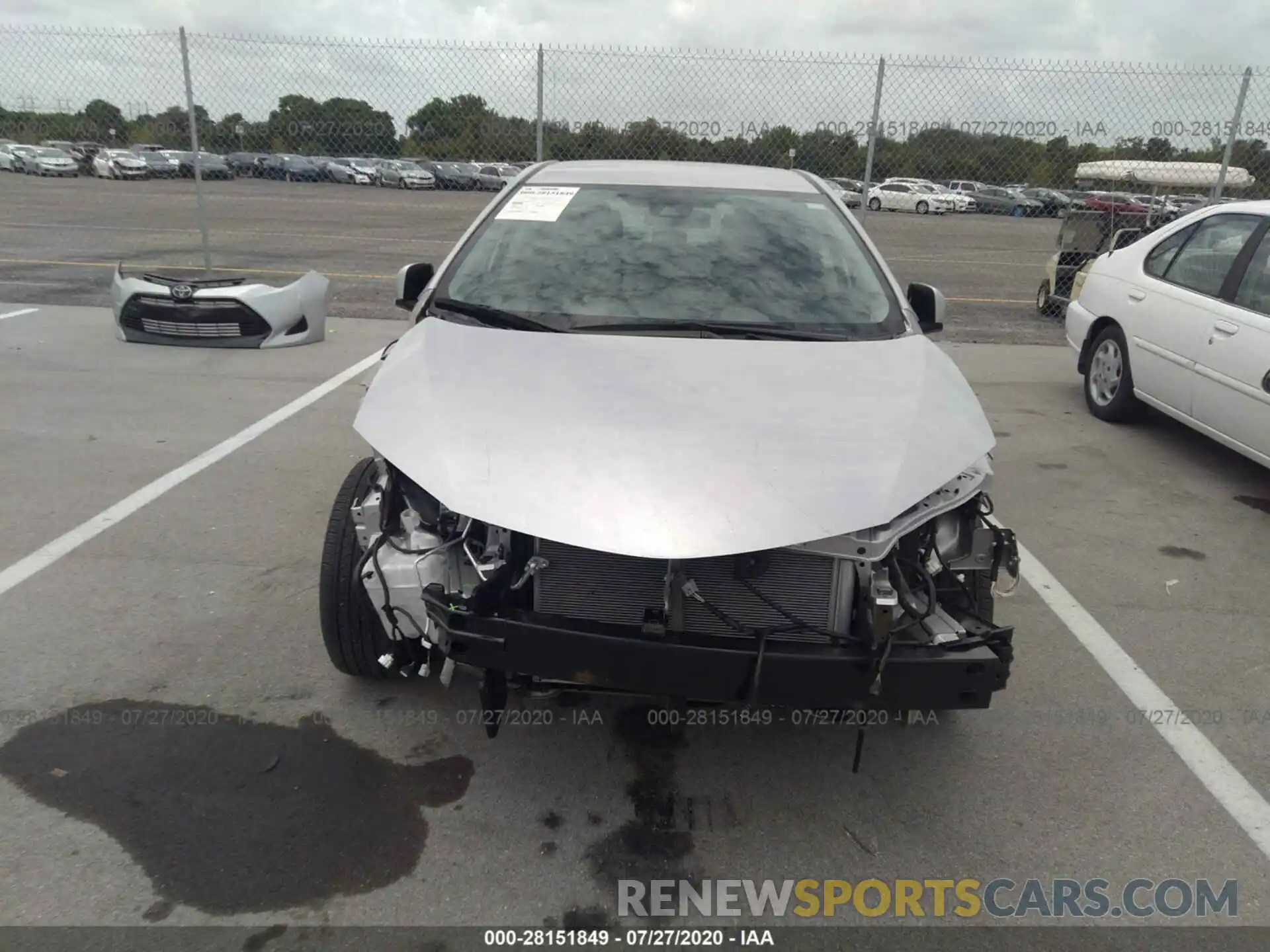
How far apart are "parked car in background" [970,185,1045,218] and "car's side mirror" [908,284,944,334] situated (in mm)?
18766

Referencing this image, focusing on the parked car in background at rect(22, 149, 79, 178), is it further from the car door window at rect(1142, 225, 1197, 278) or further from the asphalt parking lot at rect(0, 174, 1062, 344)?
the car door window at rect(1142, 225, 1197, 278)

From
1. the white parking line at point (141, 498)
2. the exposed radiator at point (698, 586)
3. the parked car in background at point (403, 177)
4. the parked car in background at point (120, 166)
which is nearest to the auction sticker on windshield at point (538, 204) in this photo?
the exposed radiator at point (698, 586)

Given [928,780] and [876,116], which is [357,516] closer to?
[928,780]

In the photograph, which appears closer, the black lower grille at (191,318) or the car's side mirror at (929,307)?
the car's side mirror at (929,307)

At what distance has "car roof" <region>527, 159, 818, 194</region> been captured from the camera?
4047 mm

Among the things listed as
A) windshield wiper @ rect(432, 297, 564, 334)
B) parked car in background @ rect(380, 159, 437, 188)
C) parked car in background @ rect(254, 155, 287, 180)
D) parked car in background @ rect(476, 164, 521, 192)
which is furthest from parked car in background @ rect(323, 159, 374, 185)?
windshield wiper @ rect(432, 297, 564, 334)

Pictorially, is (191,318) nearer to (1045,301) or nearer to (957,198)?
(1045,301)

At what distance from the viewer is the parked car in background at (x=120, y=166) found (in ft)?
88.7

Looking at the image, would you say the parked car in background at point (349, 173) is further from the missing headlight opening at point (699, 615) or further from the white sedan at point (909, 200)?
the missing headlight opening at point (699, 615)

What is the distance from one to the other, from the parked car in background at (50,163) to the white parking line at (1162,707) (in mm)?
36920

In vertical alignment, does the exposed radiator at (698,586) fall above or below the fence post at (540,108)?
below

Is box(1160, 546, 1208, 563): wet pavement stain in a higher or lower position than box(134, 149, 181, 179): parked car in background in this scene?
lower

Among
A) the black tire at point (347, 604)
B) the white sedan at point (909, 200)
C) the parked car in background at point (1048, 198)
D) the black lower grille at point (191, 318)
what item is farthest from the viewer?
the white sedan at point (909, 200)

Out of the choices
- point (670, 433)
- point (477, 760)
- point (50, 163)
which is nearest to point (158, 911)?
point (477, 760)
